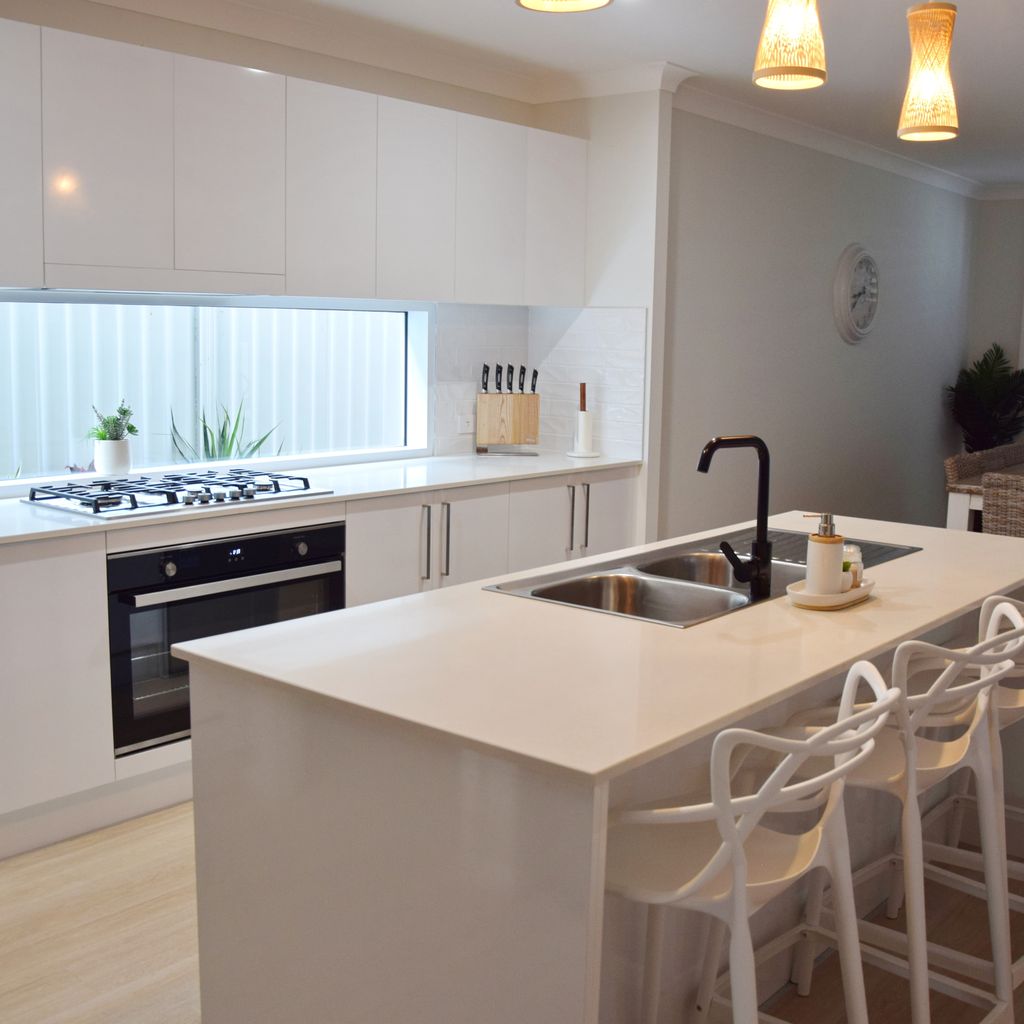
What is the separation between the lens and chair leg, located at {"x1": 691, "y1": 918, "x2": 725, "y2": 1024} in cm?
227

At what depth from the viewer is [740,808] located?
167 cm

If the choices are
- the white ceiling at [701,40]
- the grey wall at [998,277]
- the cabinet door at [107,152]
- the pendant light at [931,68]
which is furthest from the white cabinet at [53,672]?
the grey wall at [998,277]

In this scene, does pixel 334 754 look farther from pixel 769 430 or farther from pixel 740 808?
pixel 769 430

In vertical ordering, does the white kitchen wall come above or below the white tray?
above

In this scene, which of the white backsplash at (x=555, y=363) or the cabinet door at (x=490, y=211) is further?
the white backsplash at (x=555, y=363)

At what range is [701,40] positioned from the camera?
4.44 m

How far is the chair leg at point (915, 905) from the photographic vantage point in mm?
2203

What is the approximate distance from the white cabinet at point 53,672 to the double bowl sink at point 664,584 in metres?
1.27

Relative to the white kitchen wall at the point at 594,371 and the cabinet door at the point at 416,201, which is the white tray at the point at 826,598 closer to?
the cabinet door at the point at 416,201

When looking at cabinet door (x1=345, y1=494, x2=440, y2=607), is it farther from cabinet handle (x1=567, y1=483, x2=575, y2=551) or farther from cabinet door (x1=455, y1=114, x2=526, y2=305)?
cabinet door (x1=455, y1=114, x2=526, y2=305)

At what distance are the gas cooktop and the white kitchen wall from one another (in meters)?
1.68

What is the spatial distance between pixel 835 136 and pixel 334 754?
5.38 m

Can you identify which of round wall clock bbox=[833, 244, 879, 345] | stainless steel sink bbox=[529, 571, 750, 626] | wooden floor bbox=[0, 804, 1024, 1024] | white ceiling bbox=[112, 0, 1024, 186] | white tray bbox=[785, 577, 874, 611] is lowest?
wooden floor bbox=[0, 804, 1024, 1024]

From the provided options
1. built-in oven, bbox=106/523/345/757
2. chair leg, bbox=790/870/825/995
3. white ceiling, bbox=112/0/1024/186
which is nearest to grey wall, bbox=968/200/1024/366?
white ceiling, bbox=112/0/1024/186
